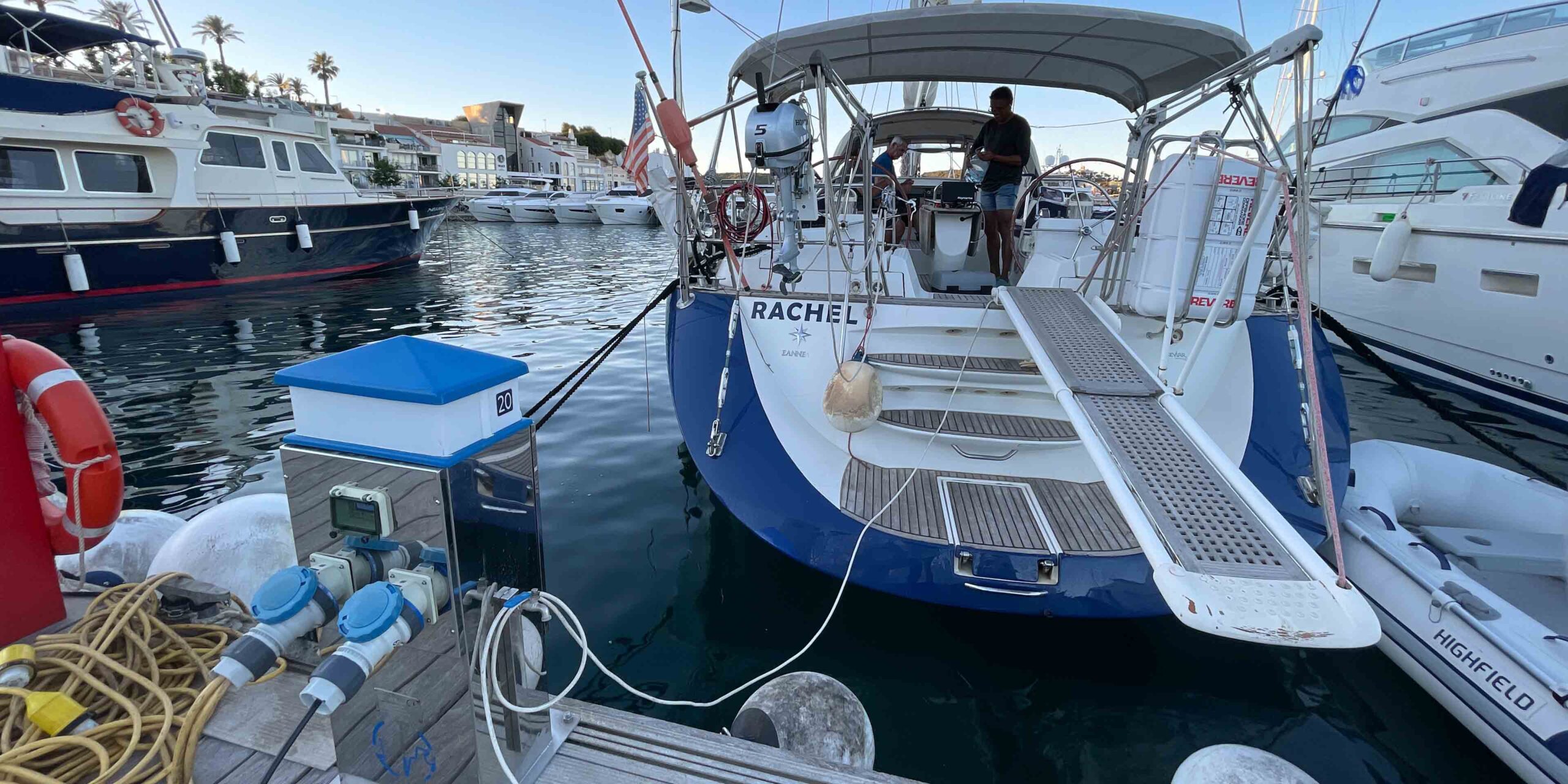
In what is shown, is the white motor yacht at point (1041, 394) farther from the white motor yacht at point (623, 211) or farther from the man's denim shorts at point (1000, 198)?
the white motor yacht at point (623, 211)

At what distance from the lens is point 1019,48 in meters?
5.49

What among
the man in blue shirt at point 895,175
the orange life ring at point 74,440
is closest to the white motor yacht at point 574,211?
the man in blue shirt at point 895,175

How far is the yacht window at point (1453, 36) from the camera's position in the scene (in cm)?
1059

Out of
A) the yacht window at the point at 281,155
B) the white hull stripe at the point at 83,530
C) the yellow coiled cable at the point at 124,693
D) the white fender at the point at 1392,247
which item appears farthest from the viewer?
the yacht window at the point at 281,155

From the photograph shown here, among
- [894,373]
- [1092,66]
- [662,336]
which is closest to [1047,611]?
[894,373]

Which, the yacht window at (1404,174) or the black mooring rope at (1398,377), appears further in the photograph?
the yacht window at (1404,174)

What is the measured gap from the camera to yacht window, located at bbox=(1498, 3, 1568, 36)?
9.77m

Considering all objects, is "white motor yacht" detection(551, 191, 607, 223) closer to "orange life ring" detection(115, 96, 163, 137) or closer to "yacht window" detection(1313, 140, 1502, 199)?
"orange life ring" detection(115, 96, 163, 137)

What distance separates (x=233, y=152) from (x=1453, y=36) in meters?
22.9

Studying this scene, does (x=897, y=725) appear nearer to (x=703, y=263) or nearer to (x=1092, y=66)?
(x=703, y=263)

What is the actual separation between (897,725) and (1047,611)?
0.81m

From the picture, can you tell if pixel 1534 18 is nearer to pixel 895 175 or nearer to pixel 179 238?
pixel 895 175

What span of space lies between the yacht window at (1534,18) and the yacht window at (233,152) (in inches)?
895

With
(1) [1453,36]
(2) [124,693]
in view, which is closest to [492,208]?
(1) [1453,36]
